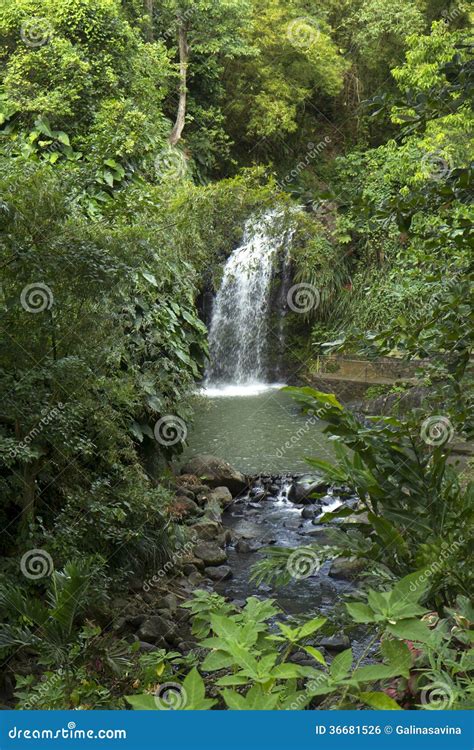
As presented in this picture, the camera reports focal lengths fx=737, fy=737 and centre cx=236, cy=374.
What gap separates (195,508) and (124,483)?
83.1 inches

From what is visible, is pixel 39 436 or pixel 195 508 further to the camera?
pixel 195 508

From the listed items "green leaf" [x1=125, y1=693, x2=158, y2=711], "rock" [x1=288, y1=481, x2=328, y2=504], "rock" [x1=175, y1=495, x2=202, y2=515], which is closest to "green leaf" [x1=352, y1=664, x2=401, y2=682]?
"green leaf" [x1=125, y1=693, x2=158, y2=711]

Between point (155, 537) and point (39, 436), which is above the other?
point (39, 436)

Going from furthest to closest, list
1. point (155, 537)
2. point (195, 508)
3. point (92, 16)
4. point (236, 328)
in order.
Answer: point (236, 328) < point (92, 16) < point (195, 508) < point (155, 537)

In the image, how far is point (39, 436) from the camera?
3803 mm

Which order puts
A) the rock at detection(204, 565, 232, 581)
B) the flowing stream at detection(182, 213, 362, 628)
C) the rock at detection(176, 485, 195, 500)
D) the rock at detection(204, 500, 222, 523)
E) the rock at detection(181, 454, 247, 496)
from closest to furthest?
the rock at detection(204, 565, 232, 581) < the flowing stream at detection(182, 213, 362, 628) < the rock at detection(204, 500, 222, 523) < the rock at detection(176, 485, 195, 500) < the rock at detection(181, 454, 247, 496)

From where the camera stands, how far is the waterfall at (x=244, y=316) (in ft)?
42.3

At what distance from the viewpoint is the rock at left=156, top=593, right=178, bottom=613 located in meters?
4.79

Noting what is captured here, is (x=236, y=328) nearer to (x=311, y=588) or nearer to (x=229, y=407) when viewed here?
(x=229, y=407)

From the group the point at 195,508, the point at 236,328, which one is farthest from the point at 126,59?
the point at 195,508
